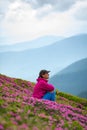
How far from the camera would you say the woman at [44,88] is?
22.1 meters

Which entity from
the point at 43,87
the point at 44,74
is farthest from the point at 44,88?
the point at 44,74

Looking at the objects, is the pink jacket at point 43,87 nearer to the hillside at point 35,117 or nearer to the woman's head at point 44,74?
the woman's head at point 44,74

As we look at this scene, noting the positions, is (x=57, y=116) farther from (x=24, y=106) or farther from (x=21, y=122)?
(x=21, y=122)

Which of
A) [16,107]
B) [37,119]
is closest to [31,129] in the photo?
[37,119]

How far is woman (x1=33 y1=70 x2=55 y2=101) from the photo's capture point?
2208cm

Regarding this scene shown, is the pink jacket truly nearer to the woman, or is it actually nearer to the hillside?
the woman

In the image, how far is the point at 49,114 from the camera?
17859mm

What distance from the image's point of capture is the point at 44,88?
22391 millimetres

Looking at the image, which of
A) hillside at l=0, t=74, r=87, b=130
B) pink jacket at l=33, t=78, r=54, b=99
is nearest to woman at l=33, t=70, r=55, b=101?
pink jacket at l=33, t=78, r=54, b=99

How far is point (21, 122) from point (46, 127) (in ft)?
4.01

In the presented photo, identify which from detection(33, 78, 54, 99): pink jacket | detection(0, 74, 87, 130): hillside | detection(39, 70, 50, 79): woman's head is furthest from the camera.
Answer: detection(33, 78, 54, 99): pink jacket

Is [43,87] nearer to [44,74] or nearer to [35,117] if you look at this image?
[44,74]

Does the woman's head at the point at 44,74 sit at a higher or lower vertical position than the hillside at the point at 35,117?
higher

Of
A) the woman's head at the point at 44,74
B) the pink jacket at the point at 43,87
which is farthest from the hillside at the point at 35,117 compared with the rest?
the woman's head at the point at 44,74
